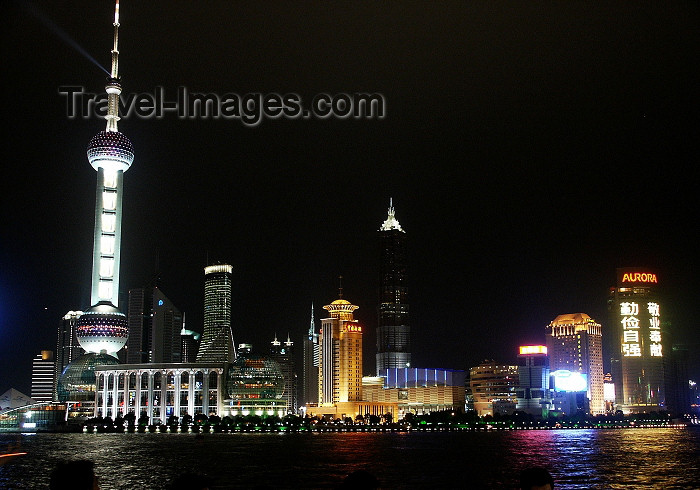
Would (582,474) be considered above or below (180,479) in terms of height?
below

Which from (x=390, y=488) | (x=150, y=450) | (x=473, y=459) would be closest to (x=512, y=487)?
(x=390, y=488)

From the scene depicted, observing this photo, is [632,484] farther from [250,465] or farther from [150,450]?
[150,450]

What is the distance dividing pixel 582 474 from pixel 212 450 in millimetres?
68015

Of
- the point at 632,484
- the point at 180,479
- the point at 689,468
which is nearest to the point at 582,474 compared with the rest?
the point at 632,484

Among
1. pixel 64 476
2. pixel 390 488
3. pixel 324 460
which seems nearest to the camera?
pixel 64 476

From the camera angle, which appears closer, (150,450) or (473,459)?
(473,459)

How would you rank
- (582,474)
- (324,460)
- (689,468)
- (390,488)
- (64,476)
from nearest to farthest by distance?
(64,476), (390,488), (582,474), (689,468), (324,460)

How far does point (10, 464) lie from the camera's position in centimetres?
11588

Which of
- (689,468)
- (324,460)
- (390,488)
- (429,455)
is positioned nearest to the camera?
(390,488)

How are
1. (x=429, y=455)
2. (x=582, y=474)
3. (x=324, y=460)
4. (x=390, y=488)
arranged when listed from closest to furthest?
1. (x=390, y=488)
2. (x=582, y=474)
3. (x=324, y=460)
4. (x=429, y=455)

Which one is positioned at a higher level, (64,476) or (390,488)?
(64,476)

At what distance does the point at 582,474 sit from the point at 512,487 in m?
15.8

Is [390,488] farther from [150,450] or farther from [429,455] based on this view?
[150,450]

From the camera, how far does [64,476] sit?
935 cm
